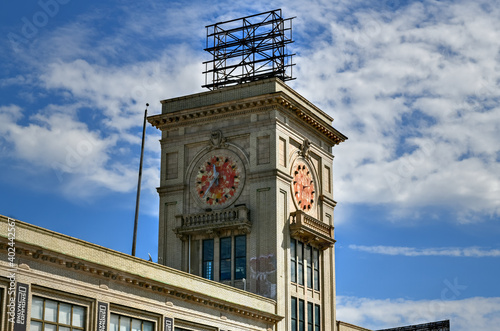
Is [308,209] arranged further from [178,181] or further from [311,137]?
[178,181]

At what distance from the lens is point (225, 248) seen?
2467 inches

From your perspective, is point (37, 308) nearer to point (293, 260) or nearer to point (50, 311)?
point (50, 311)

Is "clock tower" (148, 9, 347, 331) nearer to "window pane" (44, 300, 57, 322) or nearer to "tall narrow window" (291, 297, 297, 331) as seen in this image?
"tall narrow window" (291, 297, 297, 331)

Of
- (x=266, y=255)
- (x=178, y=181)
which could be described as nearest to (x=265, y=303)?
(x=266, y=255)

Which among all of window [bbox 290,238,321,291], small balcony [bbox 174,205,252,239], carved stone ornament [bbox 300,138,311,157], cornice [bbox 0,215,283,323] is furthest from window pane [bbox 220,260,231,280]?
carved stone ornament [bbox 300,138,311,157]

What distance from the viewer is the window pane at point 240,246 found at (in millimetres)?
62062

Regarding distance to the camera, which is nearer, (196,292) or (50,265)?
(50,265)

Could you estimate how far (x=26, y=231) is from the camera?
40531 mm

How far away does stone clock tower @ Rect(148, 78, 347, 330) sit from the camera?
61.6 metres

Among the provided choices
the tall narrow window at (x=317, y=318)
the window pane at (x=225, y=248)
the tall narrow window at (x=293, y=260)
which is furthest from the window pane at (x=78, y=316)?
the tall narrow window at (x=317, y=318)

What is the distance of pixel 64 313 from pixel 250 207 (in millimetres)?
22617

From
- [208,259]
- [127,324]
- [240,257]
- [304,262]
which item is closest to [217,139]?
[208,259]

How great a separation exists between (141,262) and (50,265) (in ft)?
23.2

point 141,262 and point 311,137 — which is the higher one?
point 311,137
